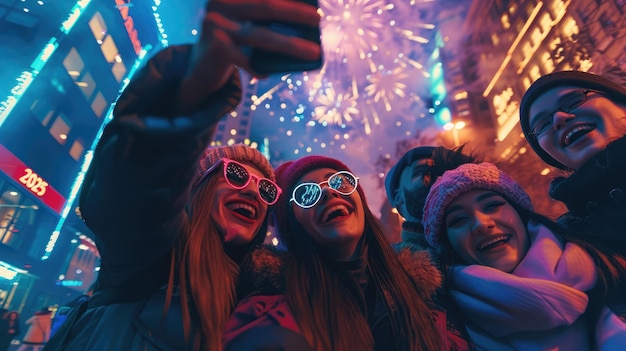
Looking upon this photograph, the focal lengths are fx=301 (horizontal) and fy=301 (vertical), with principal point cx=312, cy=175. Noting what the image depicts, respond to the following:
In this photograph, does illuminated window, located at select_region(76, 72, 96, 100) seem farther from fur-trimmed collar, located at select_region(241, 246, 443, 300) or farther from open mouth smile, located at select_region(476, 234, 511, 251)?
open mouth smile, located at select_region(476, 234, 511, 251)

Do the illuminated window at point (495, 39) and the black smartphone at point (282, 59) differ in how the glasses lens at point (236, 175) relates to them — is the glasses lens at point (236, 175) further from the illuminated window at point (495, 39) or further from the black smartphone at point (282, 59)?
the illuminated window at point (495, 39)

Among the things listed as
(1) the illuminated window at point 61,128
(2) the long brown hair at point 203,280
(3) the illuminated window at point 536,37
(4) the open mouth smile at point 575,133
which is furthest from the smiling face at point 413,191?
(3) the illuminated window at point 536,37

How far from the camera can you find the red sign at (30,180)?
13.8 m

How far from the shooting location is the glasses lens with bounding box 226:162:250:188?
2609 millimetres

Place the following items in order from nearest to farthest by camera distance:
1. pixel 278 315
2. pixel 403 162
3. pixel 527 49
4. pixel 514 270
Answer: pixel 278 315
pixel 514 270
pixel 403 162
pixel 527 49

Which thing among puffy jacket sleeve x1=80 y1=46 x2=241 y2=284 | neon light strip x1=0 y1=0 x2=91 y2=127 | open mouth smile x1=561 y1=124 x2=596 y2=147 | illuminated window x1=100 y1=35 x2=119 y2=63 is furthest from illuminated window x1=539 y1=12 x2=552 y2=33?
illuminated window x1=100 y1=35 x2=119 y2=63

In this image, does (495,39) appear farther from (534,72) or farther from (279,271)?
(279,271)

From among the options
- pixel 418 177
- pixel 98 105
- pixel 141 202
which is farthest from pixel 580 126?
pixel 98 105

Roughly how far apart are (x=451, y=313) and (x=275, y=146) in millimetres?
63891

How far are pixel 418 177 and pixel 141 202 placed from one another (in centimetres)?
325

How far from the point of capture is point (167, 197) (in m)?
1.29

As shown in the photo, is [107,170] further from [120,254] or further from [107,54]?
[107,54]

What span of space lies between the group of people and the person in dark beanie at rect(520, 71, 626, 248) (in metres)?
0.01

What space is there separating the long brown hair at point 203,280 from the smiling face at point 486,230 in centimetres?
188
